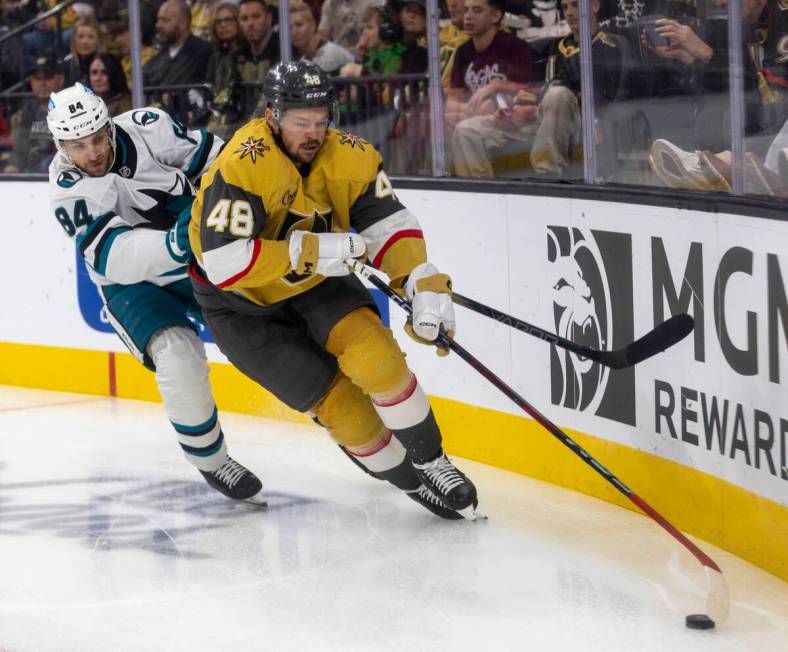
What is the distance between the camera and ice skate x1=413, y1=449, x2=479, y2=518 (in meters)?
3.57

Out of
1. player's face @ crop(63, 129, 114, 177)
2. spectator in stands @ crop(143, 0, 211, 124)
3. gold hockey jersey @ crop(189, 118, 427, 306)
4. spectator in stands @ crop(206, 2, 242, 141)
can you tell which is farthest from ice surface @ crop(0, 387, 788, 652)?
spectator in stands @ crop(143, 0, 211, 124)

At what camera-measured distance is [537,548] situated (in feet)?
11.6

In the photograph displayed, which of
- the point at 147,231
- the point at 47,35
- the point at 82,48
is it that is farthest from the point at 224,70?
the point at 147,231

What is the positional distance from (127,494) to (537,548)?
4.50ft

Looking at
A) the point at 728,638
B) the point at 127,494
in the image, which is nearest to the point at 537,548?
the point at 728,638

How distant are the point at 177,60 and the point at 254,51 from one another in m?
0.40

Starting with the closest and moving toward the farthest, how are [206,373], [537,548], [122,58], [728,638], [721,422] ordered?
[728,638] < [721,422] < [537,548] < [206,373] < [122,58]

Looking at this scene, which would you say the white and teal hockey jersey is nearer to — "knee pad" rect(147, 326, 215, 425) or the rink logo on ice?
"knee pad" rect(147, 326, 215, 425)

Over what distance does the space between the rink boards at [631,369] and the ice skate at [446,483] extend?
480mm

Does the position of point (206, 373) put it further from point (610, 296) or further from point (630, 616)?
point (630, 616)

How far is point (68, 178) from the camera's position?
12.5ft

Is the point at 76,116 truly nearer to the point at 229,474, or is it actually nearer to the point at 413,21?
the point at 229,474

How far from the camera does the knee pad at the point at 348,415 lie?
11.9ft

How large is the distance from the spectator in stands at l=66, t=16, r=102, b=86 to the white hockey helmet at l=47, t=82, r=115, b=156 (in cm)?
186
